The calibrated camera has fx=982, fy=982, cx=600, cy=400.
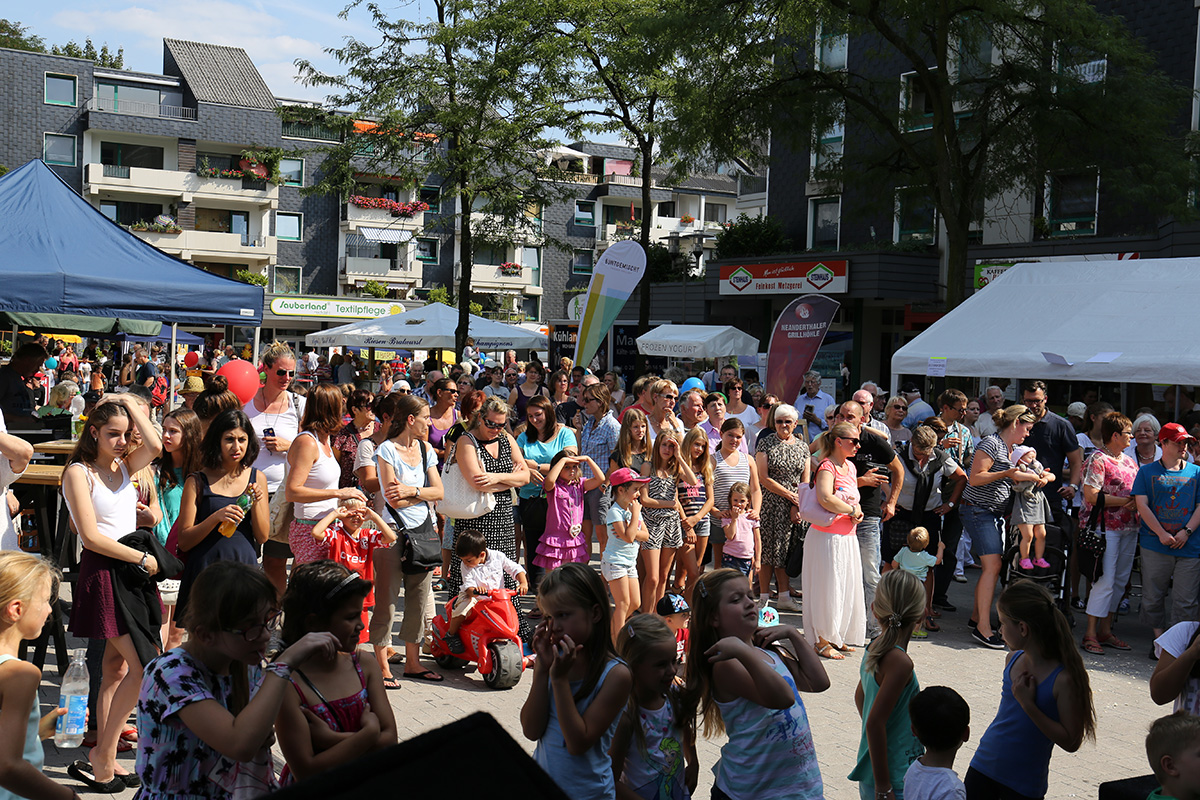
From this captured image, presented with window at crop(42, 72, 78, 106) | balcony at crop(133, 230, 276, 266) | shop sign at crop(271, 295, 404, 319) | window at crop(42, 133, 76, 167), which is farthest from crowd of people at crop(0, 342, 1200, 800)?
window at crop(42, 72, 78, 106)

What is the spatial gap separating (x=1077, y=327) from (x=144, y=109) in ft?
144

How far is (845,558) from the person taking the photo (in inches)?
285

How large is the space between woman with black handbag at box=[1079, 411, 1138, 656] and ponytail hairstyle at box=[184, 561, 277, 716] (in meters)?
7.09

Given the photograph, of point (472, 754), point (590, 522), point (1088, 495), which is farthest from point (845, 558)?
point (472, 754)

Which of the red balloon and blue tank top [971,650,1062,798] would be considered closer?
blue tank top [971,650,1062,798]

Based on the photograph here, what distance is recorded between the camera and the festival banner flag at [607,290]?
12703 millimetres

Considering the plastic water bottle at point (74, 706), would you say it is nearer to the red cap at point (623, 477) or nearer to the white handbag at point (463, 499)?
the white handbag at point (463, 499)

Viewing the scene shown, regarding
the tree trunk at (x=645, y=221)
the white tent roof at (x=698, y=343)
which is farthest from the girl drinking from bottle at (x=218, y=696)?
the white tent roof at (x=698, y=343)

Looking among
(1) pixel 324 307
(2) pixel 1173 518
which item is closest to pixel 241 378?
(2) pixel 1173 518

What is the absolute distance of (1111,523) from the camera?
7965mm

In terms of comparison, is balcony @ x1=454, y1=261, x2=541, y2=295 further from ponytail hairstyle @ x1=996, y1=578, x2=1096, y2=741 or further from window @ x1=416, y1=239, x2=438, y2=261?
ponytail hairstyle @ x1=996, y1=578, x2=1096, y2=741

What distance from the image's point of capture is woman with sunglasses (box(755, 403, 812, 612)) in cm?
834

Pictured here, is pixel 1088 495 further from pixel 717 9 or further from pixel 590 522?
pixel 717 9

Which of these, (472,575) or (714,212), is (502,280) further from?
(472,575)
